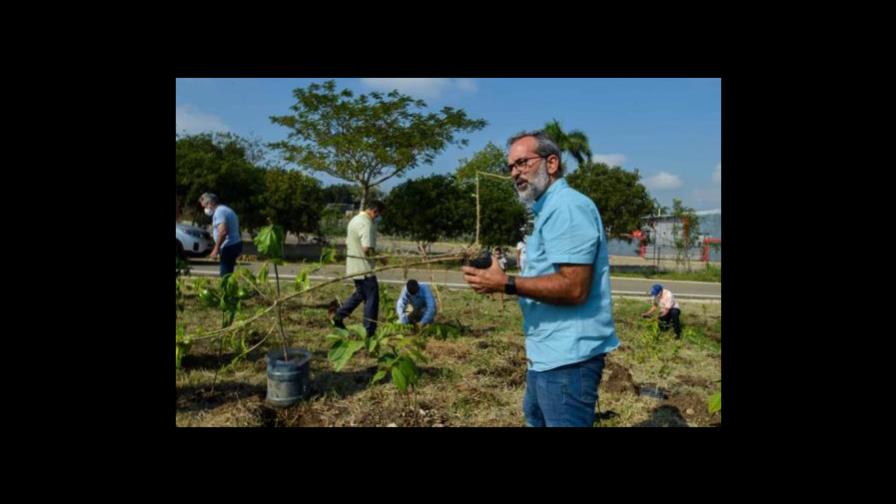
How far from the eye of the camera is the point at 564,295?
185 cm

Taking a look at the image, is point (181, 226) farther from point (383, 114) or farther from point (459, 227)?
point (459, 227)

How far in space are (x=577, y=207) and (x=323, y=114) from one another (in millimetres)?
15768

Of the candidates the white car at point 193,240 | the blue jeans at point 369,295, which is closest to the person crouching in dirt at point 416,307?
the blue jeans at point 369,295

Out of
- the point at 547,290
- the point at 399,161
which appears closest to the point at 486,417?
the point at 547,290

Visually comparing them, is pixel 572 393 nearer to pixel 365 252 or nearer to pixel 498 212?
pixel 365 252

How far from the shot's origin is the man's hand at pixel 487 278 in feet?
6.37

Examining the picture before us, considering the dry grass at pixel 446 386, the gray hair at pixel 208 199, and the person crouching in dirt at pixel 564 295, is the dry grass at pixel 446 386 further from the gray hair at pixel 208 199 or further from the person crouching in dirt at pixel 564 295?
the person crouching in dirt at pixel 564 295

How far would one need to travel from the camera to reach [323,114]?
53.1 ft

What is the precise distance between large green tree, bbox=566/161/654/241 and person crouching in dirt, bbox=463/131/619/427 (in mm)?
19361

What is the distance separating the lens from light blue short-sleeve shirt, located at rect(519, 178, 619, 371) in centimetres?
186

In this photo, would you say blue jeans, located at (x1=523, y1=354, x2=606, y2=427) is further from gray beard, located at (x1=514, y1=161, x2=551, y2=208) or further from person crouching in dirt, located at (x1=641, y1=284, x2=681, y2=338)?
person crouching in dirt, located at (x1=641, y1=284, x2=681, y2=338)

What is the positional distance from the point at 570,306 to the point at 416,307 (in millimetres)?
3286

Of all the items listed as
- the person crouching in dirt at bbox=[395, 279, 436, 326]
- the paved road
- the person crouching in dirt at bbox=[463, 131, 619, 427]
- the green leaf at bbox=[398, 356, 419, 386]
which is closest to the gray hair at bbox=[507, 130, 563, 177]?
the person crouching in dirt at bbox=[463, 131, 619, 427]

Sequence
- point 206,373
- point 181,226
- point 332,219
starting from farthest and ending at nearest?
point 332,219, point 181,226, point 206,373
